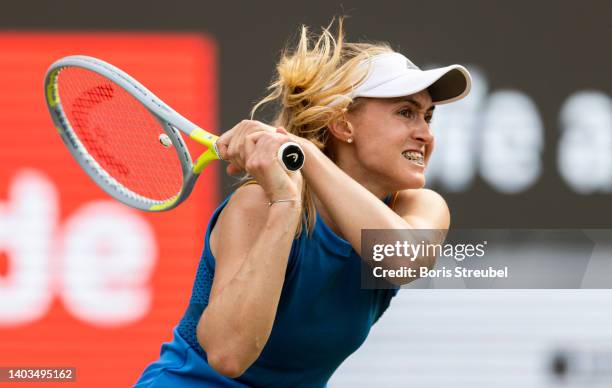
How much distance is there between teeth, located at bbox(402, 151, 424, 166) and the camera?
2738mm

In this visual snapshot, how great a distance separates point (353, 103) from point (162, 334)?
209 centimetres

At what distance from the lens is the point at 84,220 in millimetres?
4645

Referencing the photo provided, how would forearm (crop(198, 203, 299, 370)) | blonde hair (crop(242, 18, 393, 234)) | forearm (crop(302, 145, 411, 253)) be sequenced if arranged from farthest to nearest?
blonde hair (crop(242, 18, 393, 234)) < forearm (crop(302, 145, 411, 253)) < forearm (crop(198, 203, 299, 370))

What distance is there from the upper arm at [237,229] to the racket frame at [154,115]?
0.18 meters

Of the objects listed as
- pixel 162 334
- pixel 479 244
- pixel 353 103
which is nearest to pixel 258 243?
pixel 353 103

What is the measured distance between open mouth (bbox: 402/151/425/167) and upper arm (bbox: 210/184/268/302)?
1.32 feet

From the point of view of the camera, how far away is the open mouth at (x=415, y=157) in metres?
2.74

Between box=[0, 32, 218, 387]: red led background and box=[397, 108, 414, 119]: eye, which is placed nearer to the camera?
box=[397, 108, 414, 119]: eye

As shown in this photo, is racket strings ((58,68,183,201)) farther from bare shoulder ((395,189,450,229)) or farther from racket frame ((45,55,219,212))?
bare shoulder ((395,189,450,229))

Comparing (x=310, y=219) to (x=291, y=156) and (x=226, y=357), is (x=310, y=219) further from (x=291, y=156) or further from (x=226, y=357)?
(x=226, y=357)

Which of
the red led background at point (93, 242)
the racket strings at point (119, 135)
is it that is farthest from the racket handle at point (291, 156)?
the red led background at point (93, 242)

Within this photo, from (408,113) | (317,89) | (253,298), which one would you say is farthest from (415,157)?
(253,298)

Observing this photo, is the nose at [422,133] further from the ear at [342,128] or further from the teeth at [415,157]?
the ear at [342,128]

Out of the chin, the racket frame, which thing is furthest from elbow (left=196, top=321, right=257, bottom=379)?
the chin
